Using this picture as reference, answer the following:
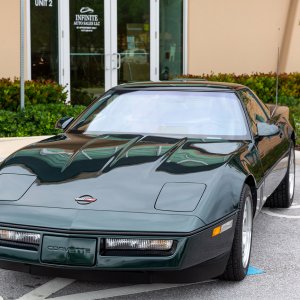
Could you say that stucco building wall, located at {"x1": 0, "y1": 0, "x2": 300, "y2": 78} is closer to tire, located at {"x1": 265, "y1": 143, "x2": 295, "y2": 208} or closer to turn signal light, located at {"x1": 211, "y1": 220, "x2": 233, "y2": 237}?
tire, located at {"x1": 265, "y1": 143, "x2": 295, "y2": 208}

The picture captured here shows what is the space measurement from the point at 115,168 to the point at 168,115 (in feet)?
4.14

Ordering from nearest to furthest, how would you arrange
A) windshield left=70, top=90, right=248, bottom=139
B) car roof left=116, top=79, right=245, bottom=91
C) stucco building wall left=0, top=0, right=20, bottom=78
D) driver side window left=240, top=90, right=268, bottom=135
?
windshield left=70, top=90, right=248, bottom=139, driver side window left=240, top=90, right=268, bottom=135, car roof left=116, top=79, right=245, bottom=91, stucco building wall left=0, top=0, right=20, bottom=78

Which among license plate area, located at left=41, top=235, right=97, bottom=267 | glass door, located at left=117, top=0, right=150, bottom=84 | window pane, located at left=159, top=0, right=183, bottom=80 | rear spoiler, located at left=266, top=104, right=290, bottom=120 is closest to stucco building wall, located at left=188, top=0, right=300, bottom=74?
window pane, located at left=159, top=0, right=183, bottom=80

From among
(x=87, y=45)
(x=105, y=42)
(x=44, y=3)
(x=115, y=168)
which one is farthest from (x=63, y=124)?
(x=105, y=42)

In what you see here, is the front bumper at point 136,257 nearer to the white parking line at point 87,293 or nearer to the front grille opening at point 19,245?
the front grille opening at point 19,245

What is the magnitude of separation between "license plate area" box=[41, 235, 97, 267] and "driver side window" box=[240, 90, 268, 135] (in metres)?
2.17

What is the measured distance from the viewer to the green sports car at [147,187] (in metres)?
4.26

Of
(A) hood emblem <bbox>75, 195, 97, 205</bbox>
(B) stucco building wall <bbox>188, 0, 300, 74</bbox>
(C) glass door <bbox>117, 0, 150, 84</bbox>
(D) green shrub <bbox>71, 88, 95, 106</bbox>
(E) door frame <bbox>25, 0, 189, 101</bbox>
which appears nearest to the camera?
(A) hood emblem <bbox>75, 195, 97, 205</bbox>

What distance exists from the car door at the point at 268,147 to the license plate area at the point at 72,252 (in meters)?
1.96

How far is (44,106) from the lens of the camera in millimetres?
11883

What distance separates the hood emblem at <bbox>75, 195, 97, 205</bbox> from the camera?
4.52m

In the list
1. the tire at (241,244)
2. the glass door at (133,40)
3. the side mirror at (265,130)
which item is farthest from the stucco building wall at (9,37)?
the tire at (241,244)

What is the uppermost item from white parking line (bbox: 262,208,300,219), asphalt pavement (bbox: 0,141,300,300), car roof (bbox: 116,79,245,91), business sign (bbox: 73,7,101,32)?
business sign (bbox: 73,7,101,32)

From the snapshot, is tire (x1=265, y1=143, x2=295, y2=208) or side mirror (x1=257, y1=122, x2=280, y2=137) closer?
side mirror (x1=257, y1=122, x2=280, y2=137)
